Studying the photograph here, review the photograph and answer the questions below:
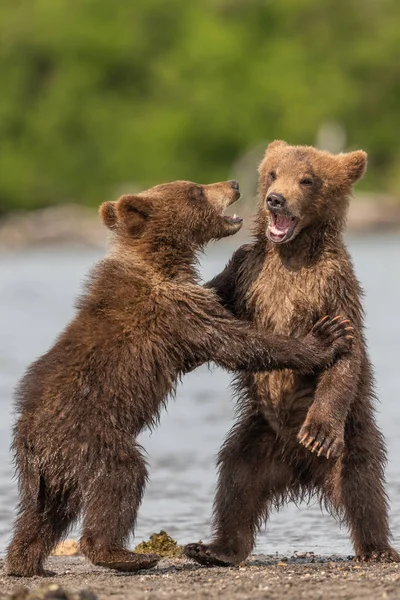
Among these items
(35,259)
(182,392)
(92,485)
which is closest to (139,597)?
(92,485)

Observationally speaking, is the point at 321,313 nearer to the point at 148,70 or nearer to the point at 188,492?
the point at 188,492

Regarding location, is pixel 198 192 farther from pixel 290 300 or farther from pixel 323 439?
pixel 323 439

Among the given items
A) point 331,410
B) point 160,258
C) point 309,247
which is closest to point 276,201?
point 309,247

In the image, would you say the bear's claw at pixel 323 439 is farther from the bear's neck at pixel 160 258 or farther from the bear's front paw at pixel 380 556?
the bear's neck at pixel 160 258

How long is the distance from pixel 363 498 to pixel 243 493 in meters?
0.67

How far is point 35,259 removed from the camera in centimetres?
4016

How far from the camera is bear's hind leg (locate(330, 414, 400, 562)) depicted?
25.3 ft

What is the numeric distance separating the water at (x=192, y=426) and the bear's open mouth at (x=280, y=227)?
2.00 metres

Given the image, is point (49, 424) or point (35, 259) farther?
point (35, 259)

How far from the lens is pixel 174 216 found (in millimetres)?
8078

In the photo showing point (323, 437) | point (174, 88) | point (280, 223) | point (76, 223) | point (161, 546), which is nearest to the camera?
point (323, 437)

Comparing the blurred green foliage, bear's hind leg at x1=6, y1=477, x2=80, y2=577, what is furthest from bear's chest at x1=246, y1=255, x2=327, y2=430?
the blurred green foliage

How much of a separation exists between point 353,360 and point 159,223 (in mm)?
1325

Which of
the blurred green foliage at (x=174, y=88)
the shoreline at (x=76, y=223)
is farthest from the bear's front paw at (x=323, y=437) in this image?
the blurred green foliage at (x=174, y=88)
